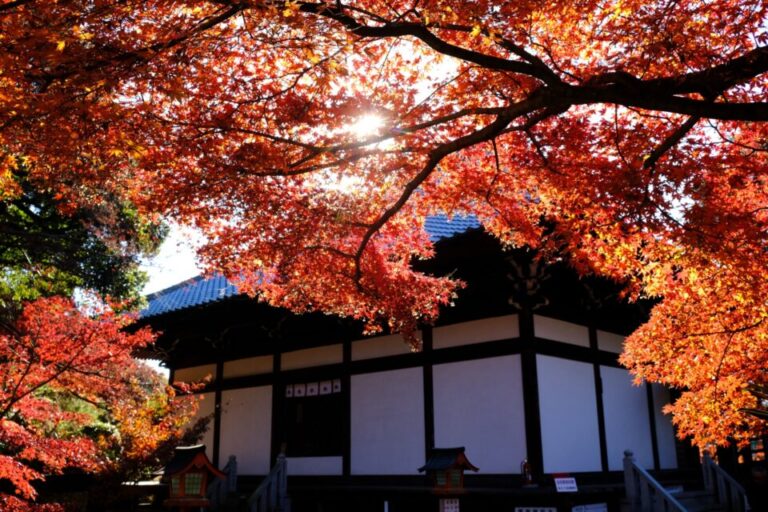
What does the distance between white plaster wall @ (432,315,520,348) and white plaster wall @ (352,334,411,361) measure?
653mm

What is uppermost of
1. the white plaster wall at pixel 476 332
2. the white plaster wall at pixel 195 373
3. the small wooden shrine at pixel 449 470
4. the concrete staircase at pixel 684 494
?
the white plaster wall at pixel 195 373

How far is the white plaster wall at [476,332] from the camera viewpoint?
32.2ft

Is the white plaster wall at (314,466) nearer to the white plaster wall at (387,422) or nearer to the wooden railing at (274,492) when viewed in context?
the white plaster wall at (387,422)

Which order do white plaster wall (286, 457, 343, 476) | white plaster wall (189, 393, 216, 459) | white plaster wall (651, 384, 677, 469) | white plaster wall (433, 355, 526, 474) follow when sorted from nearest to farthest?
1. white plaster wall (433, 355, 526, 474)
2. white plaster wall (286, 457, 343, 476)
3. white plaster wall (651, 384, 677, 469)
4. white plaster wall (189, 393, 216, 459)

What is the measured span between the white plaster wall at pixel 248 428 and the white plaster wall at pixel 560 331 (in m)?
5.66

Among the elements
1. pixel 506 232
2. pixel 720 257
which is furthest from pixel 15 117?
pixel 720 257

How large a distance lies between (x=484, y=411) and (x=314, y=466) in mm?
3620

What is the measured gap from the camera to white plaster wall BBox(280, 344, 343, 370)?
12078 mm

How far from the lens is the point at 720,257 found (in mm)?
6117

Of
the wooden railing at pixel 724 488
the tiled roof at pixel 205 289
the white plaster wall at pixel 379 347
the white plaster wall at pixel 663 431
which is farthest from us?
the white plaster wall at pixel 663 431

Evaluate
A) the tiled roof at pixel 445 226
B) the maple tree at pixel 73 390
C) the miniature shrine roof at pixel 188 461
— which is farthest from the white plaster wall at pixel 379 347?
the miniature shrine roof at pixel 188 461

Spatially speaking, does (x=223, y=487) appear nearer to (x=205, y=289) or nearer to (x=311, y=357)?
(x=311, y=357)

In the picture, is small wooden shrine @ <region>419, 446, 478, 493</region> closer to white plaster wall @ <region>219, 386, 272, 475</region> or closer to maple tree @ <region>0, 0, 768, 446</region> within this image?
maple tree @ <region>0, 0, 768, 446</region>

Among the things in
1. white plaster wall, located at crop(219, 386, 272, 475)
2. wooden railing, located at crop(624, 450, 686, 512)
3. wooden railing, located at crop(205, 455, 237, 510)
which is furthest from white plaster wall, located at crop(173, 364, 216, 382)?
wooden railing, located at crop(624, 450, 686, 512)
